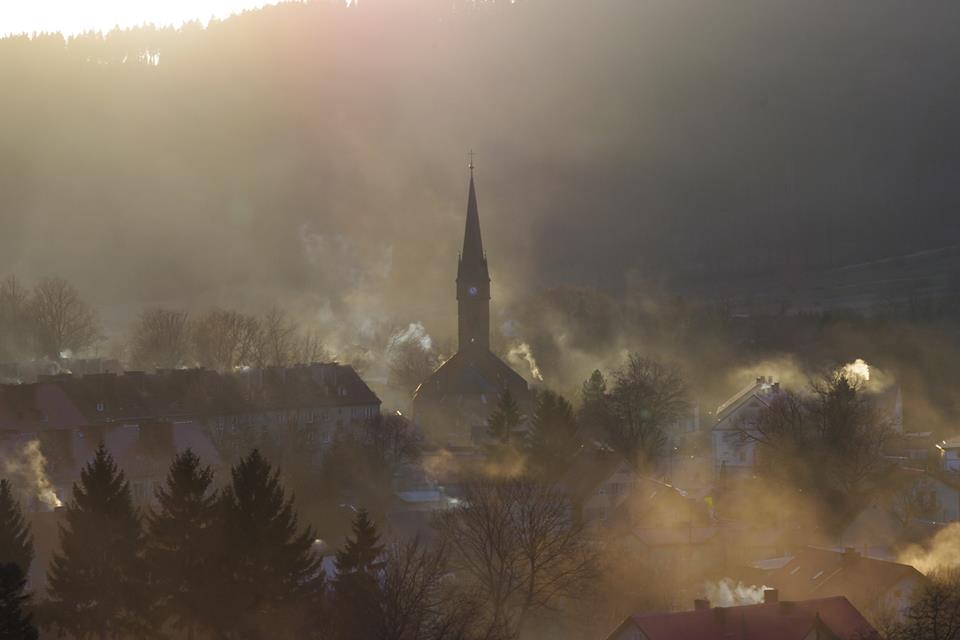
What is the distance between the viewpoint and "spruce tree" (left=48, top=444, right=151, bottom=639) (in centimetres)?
3606

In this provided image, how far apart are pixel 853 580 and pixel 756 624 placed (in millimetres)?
7061

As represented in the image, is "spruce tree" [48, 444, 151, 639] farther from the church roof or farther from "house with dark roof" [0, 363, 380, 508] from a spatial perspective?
the church roof

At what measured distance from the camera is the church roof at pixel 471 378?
90.8 meters

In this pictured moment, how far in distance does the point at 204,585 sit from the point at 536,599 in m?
10.4

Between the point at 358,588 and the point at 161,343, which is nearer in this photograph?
the point at 358,588

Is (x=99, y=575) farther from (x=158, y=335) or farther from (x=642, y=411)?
(x=158, y=335)

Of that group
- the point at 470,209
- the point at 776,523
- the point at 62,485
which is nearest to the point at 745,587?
the point at 776,523

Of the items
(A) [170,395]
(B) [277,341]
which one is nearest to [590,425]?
(A) [170,395]

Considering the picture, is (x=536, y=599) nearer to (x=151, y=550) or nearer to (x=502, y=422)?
(x=151, y=550)

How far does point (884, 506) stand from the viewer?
53.6 metres

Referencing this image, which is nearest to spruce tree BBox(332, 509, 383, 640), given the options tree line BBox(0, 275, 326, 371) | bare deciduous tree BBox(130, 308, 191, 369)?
tree line BBox(0, 275, 326, 371)

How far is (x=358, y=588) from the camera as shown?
37.4 m

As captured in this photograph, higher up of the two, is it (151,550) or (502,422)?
(502,422)

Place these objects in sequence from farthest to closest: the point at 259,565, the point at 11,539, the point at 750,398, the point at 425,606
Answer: the point at 750,398 < the point at 259,565 < the point at 425,606 < the point at 11,539
